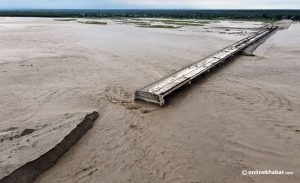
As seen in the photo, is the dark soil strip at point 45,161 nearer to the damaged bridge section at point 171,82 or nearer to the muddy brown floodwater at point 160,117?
the muddy brown floodwater at point 160,117

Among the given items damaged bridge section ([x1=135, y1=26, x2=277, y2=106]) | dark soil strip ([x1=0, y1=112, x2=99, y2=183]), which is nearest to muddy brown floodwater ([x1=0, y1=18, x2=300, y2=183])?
dark soil strip ([x1=0, y1=112, x2=99, y2=183])

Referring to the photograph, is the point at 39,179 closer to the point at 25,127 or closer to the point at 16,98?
the point at 25,127

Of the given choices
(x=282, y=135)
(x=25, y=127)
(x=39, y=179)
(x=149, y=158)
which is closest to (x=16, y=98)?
(x=25, y=127)

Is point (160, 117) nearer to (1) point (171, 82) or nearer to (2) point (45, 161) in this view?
(1) point (171, 82)

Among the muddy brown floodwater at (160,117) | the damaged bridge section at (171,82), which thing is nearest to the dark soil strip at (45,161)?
the muddy brown floodwater at (160,117)

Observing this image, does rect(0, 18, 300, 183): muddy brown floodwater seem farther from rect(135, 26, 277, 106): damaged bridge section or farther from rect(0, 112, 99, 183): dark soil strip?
rect(135, 26, 277, 106): damaged bridge section

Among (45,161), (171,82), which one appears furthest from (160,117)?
(45,161)
